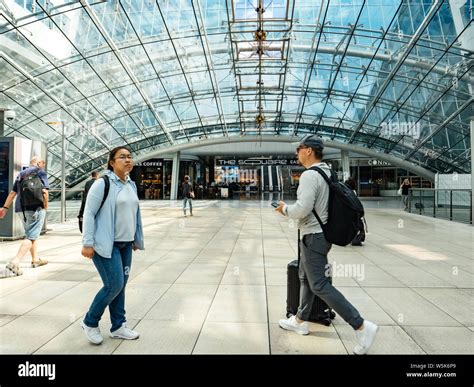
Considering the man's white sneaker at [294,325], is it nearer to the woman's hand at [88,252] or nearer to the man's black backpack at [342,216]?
the man's black backpack at [342,216]

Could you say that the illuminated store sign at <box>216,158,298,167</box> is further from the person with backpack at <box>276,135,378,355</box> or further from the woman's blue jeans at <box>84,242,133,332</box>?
the woman's blue jeans at <box>84,242,133,332</box>

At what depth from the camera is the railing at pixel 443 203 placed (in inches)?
544

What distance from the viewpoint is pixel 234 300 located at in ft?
14.7

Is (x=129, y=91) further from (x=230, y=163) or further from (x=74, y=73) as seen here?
(x=230, y=163)

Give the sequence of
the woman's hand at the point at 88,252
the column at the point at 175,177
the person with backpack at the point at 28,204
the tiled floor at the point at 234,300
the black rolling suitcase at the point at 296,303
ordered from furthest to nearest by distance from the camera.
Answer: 1. the column at the point at 175,177
2. the person with backpack at the point at 28,204
3. the black rolling suitcase at the point at 296,303
4. the tiled floor at the point at 234,300
5. the woman's hand at the point at 88,252

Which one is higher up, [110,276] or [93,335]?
[110,276]

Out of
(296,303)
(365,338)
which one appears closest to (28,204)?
(296,303)

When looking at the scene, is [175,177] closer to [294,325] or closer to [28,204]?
[28,204]

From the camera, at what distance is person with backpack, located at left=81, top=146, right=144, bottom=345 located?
3.03m

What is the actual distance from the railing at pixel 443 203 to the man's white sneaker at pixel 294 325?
12517mm

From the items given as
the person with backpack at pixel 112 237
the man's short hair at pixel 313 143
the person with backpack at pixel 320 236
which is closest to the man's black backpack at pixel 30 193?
the person with backpack at pixel 112 237

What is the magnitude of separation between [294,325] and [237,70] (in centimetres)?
2346
